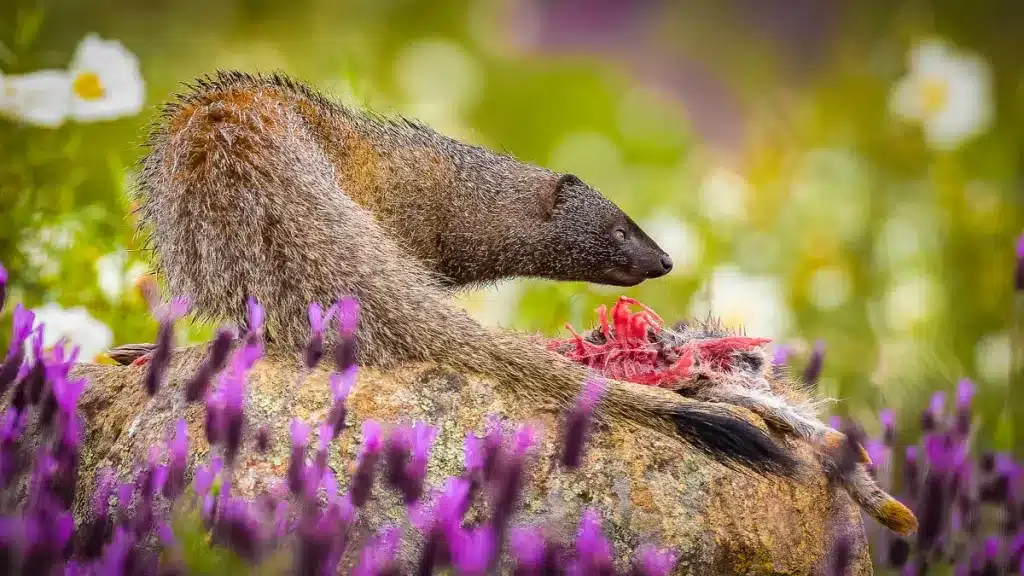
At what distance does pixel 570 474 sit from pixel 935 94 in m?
2.29

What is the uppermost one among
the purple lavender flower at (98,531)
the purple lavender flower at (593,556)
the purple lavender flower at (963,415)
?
the purple lavender flower at (963,415)

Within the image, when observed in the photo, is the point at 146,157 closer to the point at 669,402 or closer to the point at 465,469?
the point at 465,469

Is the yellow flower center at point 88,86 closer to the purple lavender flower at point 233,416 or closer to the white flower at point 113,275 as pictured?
the white flower at point 113,275

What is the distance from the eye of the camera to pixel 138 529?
95 cm

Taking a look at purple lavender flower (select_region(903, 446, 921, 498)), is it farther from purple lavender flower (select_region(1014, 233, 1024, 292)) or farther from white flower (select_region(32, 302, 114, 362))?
white flower (select_region(32, 302, 114, 362))

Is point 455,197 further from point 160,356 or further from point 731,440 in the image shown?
point 160,356

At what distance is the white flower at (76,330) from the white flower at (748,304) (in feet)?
4.38

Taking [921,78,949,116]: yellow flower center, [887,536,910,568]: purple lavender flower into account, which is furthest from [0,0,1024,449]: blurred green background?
[887,536,910,568]: purple lavender flower

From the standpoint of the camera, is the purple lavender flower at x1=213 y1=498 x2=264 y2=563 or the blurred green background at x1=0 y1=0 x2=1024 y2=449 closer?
the purple lavender flower at x1=213 y1=498 x2=264 y2=563

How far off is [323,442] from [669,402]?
514mm

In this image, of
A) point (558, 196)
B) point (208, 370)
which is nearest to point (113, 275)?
point (558, 196)

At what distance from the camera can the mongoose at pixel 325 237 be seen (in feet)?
4.36

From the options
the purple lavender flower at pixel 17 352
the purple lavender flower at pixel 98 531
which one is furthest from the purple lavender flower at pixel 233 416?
the purple lavender flower at pixel 17 352

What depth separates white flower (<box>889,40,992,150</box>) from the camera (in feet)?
10.0
